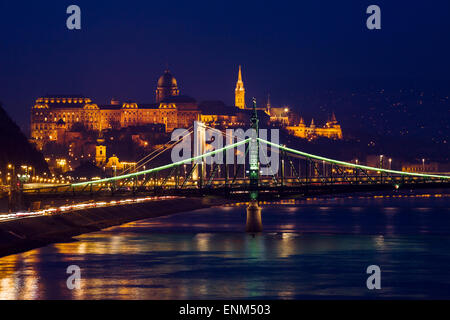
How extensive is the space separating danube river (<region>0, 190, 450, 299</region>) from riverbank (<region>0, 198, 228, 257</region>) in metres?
1.16

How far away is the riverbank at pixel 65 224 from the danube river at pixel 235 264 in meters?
1.16

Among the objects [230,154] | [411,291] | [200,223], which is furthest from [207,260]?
[230,154]

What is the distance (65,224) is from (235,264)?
2091cm

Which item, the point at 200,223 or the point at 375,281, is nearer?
the point at 375,281

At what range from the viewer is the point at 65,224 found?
73.4 m

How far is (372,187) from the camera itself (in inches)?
2707

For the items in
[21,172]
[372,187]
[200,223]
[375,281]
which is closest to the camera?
[375,281]

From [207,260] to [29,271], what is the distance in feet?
35.3

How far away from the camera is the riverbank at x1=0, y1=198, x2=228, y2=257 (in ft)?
198

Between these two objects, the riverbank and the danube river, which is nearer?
the danube river

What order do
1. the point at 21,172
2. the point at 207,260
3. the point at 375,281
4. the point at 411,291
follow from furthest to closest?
the point at 21,172 → the point at 207,260 → the point at 375,281 → the point at 411,291

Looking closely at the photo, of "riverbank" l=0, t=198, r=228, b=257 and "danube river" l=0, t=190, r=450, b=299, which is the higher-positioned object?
"riverbank" l=0, t=198, r=228, b=257

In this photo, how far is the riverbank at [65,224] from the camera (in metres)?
60.4
